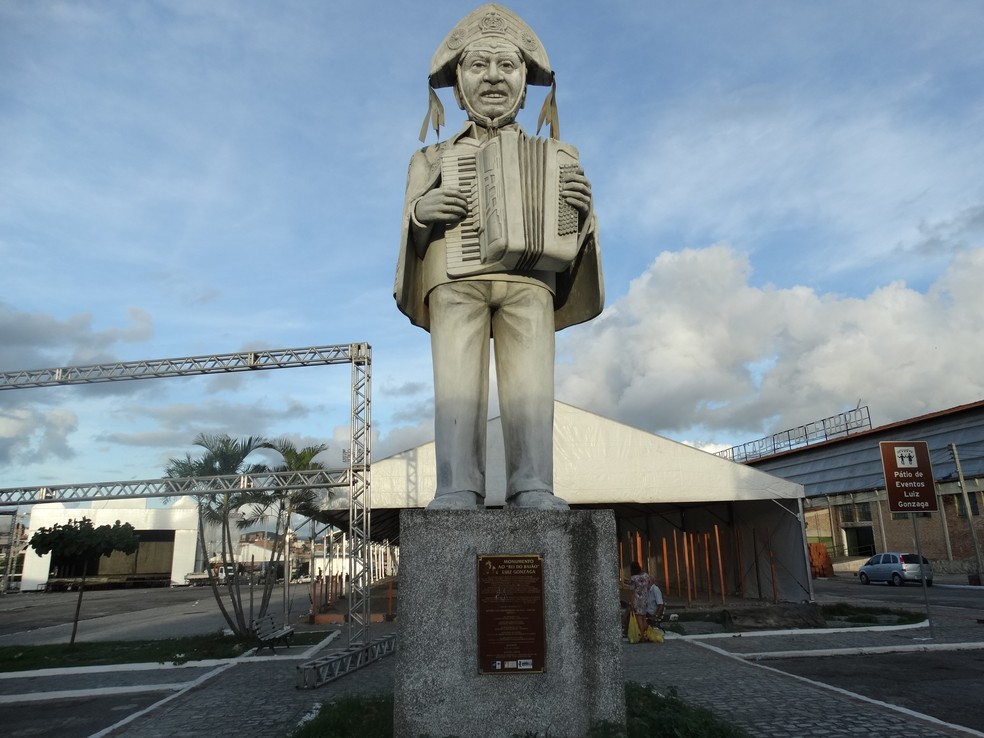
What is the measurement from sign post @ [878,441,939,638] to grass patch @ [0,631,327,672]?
427 inches

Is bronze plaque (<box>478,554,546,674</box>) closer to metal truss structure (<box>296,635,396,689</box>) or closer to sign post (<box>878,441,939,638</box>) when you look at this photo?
metal truss structure (<box>296,635,396,689</box>)

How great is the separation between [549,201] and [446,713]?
117 inches

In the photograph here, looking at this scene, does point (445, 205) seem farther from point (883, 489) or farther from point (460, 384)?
point (883, 489)

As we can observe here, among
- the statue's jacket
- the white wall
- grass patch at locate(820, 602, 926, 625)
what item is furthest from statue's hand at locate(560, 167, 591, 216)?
the white wall

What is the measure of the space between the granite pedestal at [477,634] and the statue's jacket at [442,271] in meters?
1.58

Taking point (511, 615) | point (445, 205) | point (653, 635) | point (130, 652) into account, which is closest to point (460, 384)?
point (445, 205)

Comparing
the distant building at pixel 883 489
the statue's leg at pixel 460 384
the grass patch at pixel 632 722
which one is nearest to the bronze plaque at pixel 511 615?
the grass patch at pixel 632 722

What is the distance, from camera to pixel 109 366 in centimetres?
1833

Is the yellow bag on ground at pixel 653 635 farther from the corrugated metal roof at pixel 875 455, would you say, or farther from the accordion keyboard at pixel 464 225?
the corrugated metal roof at pixel 875 455

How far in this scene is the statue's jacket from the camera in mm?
4512

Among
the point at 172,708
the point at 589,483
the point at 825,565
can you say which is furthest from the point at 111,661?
the point at 825,565

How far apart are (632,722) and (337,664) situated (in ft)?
18.5

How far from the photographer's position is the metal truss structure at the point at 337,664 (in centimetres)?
790

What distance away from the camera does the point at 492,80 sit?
15.2 feet
